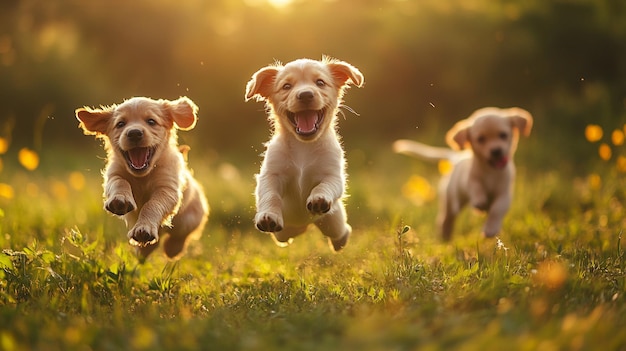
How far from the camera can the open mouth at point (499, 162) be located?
21.2 feet

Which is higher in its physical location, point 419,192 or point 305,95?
point 305,95

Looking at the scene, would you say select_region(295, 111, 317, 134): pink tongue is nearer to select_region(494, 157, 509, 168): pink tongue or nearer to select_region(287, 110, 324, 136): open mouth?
select_region(287, 110, 324, 136): open mouth

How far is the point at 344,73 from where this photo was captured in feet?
15.3

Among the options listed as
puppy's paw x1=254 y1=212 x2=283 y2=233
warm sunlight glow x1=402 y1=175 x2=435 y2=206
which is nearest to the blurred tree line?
warm sunlight glow x1=402 y1=175 x2=435 y2=206

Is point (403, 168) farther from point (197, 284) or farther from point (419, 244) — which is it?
point (197, 284)

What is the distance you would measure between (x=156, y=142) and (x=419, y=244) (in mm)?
2530

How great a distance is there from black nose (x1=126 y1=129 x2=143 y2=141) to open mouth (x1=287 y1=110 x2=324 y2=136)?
0.95 meters

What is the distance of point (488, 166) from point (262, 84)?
9.86 ft

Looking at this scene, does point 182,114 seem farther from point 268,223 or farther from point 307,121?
point 268,223

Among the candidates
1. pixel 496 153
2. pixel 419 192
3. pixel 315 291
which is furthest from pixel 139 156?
pixel 419 192

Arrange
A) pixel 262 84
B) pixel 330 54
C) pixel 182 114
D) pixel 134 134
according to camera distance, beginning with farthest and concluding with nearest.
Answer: pixel 330 54, pixel 262 84, pixel 182 114, pixel 134 134

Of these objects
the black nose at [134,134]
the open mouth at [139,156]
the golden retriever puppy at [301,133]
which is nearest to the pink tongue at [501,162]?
the golden retriever puppy at [301,133]

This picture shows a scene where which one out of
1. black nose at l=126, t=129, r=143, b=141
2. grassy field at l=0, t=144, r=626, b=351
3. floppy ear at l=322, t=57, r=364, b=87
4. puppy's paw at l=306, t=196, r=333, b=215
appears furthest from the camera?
floppy ear at l=322, t=57, r=364, b=87

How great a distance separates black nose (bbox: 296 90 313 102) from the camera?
4.14 meters
